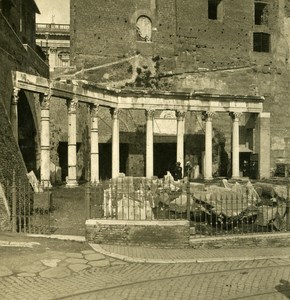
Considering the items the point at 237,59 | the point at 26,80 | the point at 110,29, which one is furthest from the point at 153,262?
the point at 237,59

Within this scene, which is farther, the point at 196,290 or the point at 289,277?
the point at 289,277

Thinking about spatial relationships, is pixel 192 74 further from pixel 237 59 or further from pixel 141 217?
pixel 141 217

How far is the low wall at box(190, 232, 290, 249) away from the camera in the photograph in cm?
1012

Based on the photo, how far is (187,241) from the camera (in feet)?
32.6

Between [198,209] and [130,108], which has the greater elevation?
[130,108]

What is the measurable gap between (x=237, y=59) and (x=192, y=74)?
11.9ft

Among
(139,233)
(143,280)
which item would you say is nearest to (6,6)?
(139,233)

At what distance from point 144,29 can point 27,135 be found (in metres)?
12.4

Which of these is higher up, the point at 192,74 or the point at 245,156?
the point at 192,74

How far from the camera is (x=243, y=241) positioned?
10.4 m

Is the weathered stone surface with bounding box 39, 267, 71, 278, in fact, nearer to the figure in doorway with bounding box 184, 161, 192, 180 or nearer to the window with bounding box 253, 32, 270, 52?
the figure in doorway with bounding box 184, 161, 192, 180

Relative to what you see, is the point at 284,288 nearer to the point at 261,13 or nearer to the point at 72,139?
the point at 72,139

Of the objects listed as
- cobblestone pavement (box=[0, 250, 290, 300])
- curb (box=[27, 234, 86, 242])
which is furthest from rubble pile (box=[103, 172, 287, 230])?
cobblestone pavement (box=[0, 250, 290, 300])

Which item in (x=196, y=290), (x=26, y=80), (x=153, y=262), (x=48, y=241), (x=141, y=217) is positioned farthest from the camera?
(x=26, y=80)
